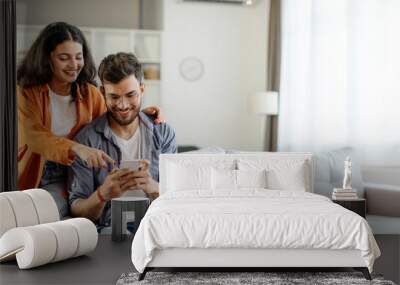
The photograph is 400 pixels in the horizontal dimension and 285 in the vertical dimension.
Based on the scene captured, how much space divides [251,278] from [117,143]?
3.13 m

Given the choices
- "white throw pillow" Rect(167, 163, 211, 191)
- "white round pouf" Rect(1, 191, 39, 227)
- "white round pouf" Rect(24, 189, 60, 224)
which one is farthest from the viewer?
"white throw pillow" Rect(167, 163, 211, 191)

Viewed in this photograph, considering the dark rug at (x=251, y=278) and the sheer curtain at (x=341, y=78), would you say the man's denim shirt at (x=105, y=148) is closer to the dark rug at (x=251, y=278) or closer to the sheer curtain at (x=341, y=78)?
the sheer curtain at (x=341, y=78)

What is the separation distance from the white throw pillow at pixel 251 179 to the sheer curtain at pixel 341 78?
160cm

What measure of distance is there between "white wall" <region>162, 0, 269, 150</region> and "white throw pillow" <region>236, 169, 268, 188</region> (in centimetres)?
151

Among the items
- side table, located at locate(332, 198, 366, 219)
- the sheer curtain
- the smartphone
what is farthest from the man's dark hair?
side table, located at locate(332, 198, 366, 219)

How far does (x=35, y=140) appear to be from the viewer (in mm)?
7391

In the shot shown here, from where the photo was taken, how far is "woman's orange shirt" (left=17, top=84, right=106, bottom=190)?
7.39 metres

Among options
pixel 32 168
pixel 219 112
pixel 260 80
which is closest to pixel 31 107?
pixel 32 168

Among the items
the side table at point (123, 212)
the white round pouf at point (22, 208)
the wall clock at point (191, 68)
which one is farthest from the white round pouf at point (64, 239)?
the wall clock at point (191, 68)

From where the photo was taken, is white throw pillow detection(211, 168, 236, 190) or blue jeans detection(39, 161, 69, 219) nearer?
white throw pillow detection(211, 168, 236, 190)

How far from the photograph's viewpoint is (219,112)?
25.3 feet

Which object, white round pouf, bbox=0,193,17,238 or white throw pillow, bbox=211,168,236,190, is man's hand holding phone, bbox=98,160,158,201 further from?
white round pouf, bbox=0,193,17,238

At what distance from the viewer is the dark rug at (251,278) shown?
15.6ft

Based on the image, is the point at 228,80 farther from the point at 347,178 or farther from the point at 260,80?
the point at 347,178
